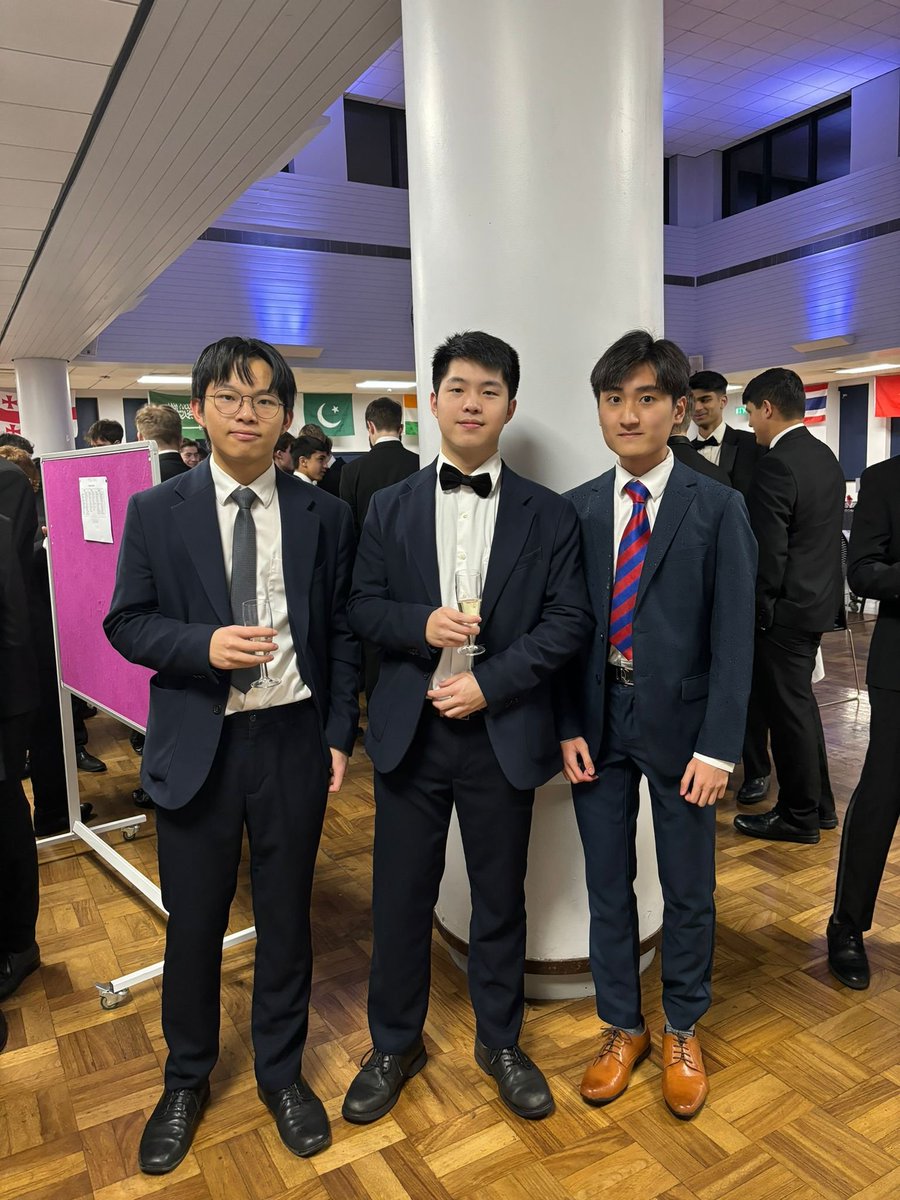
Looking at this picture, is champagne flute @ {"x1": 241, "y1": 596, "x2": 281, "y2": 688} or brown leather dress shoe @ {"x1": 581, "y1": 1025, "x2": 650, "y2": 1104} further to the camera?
brown leather dress shoe @ {"x1": 581, "y1": 1025, "x2": 650, "y2": 1104}

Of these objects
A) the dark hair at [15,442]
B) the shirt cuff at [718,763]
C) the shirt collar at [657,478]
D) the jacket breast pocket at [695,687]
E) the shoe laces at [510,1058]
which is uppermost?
the dark hair at [15,442]

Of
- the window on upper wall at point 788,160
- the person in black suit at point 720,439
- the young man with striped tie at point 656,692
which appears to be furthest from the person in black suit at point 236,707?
the window on upper wall at point 788,160

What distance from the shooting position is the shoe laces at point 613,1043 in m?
2.13

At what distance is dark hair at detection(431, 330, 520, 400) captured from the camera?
194cm

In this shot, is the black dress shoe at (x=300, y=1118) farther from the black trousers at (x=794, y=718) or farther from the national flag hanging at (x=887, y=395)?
the national flag hanging at (x=887, y=395)

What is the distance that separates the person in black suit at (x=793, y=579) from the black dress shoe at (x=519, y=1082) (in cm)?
190

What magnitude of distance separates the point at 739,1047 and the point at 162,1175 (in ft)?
4.84

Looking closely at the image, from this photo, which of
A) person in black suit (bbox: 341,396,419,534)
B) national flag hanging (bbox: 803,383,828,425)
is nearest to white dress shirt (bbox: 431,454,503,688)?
person in black suit (bbox: 341,396,419,534)

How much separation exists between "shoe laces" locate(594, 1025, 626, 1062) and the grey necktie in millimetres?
1278

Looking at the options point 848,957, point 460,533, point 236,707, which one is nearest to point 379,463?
point 460,533

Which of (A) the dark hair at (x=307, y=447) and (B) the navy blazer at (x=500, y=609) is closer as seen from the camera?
(B) the navy blazer at (x=500, y=609)

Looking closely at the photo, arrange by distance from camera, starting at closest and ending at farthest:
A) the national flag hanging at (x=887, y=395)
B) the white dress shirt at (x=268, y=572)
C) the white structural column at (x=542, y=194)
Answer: the white dress shirt at (x=268, y=572) → the white structural column at (x=542, y=194) → the national flag hanging at (x=887, y=395)

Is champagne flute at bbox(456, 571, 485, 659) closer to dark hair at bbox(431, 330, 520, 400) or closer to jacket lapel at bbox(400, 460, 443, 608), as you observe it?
jacket lapel at bbox(400, 460, 443, 608)

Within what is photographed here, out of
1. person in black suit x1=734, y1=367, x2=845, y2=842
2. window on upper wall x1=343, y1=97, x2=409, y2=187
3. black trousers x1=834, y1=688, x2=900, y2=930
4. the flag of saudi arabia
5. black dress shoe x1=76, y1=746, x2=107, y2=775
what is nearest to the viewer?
black trousers x1=834, y1=688, x2=900, y2=930
